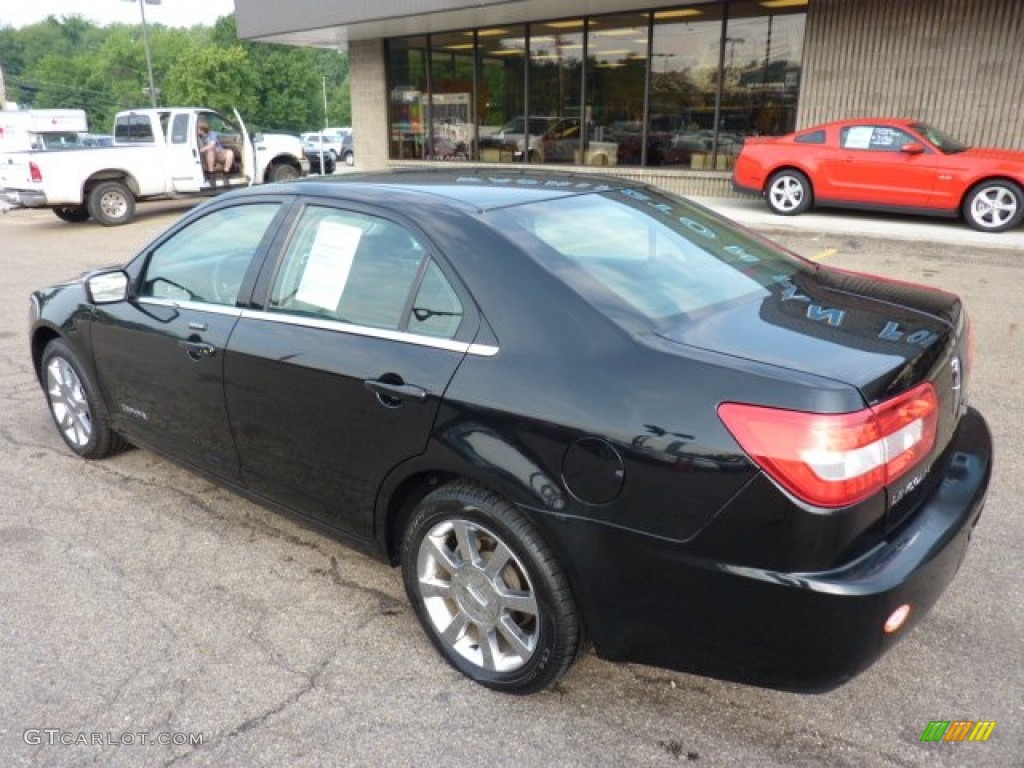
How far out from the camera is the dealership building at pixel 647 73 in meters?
12.4

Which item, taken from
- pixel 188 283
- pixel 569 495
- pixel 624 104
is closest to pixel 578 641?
pixel 569 495

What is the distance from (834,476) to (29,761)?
2.35 meters

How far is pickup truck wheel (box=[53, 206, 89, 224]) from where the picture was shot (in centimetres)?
1488

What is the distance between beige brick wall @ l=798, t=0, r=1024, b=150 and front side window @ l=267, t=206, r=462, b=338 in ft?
42.0

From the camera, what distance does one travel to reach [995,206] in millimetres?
10766

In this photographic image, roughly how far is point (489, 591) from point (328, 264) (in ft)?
4.25

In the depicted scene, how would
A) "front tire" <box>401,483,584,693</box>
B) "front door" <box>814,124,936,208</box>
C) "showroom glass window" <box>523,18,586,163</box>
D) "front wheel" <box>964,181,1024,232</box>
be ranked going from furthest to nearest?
"showroom glass window" <box>523,18,586,163</box> → "front door" <box>814,124,936,208</box> → "front wheel" <box>964,181,1024,232</box> → "front tire" <box>401,483,584,693</box>

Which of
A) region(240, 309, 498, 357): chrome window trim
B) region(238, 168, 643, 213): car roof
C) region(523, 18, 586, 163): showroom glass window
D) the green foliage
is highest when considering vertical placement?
the green foliage

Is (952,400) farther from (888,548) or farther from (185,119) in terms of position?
(185,119)

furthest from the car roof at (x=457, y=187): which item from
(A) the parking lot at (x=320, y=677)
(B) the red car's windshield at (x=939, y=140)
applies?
(B) the red car's windshield at (x=939, y=140)

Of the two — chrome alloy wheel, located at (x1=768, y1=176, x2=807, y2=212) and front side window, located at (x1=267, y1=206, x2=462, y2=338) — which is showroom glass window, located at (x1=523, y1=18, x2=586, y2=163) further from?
front side window, located at (x1=267, y1=206, x2=462, y2=338)

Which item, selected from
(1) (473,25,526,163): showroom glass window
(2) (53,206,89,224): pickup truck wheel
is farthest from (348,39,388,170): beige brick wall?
(2) (53,206,89,224): pickup truck wheel

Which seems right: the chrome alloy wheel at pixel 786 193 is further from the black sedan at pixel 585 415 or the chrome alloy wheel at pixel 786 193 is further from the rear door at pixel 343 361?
the rear door at pixel 343 361

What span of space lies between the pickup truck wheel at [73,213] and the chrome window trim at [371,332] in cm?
1395
